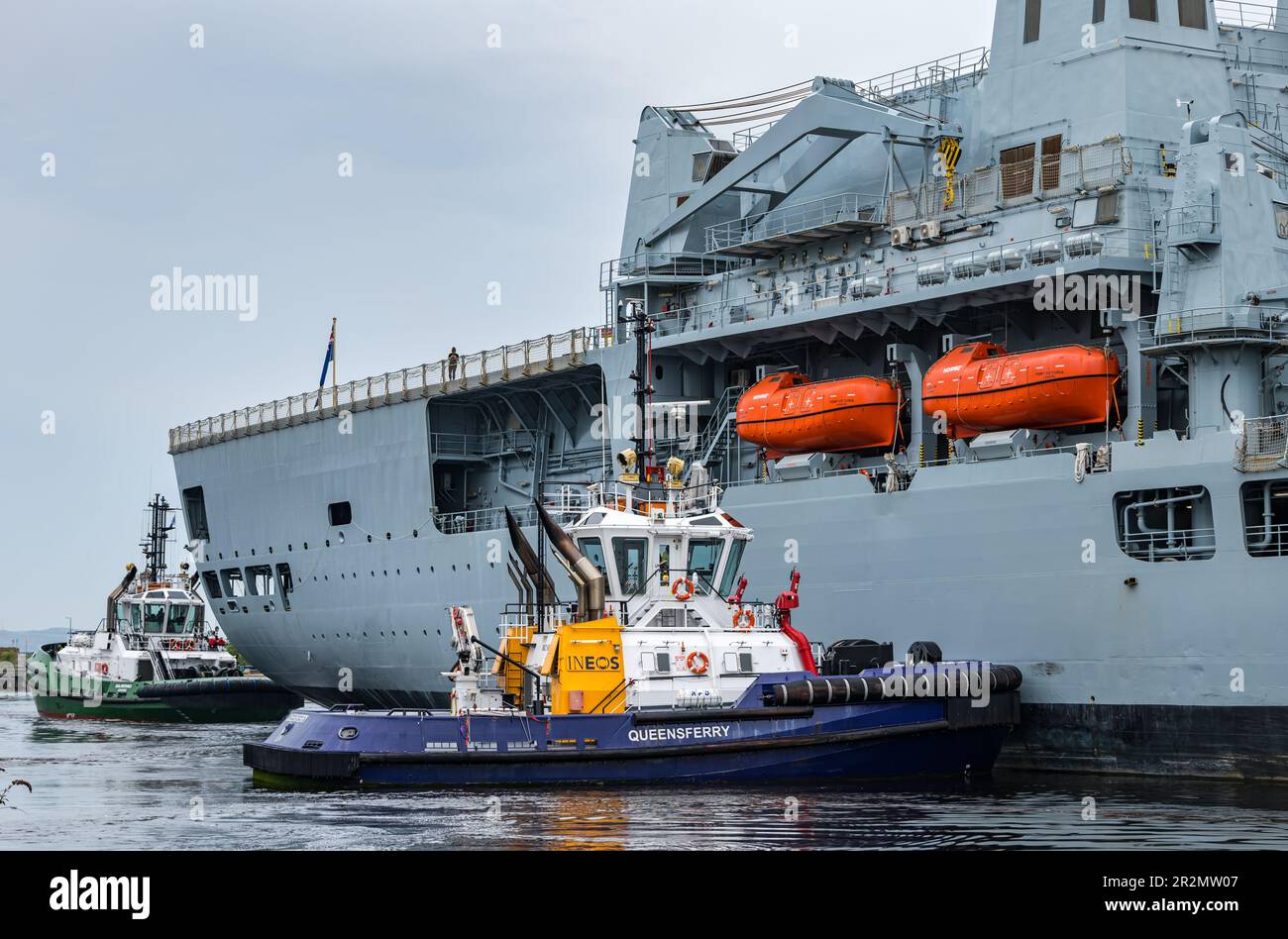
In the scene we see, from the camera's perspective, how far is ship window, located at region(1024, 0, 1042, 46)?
32.3 meters

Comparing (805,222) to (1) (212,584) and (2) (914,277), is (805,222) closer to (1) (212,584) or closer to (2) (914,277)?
(2) (914,277)

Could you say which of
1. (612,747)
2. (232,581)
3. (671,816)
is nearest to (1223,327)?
(612,747)

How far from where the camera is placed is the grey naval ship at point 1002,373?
26703 millimetres

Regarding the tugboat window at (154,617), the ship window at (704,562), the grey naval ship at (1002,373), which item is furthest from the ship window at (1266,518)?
the tugboat window at (154,617)

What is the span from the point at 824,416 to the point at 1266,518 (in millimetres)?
9730

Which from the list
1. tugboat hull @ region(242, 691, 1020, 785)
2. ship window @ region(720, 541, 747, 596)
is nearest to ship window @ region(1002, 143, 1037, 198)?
ship window @ region(720, 541, 747, 596)

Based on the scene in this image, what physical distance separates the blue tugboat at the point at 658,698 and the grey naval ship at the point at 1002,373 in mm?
605

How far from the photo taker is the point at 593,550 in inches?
1078

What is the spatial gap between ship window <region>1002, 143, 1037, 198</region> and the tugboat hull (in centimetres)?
1125

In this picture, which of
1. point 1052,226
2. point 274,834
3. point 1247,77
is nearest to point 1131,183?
point 1052,226

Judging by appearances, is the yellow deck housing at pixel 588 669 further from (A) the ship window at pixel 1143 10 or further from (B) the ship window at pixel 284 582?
(B) the ship window at pixel 284 582

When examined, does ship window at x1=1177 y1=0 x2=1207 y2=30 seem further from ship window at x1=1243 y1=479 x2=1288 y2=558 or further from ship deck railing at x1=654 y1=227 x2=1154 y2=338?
ship window at x1=1243 y1=479 x2=1288 y2=558

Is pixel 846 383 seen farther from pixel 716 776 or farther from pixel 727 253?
pixel 716 776
